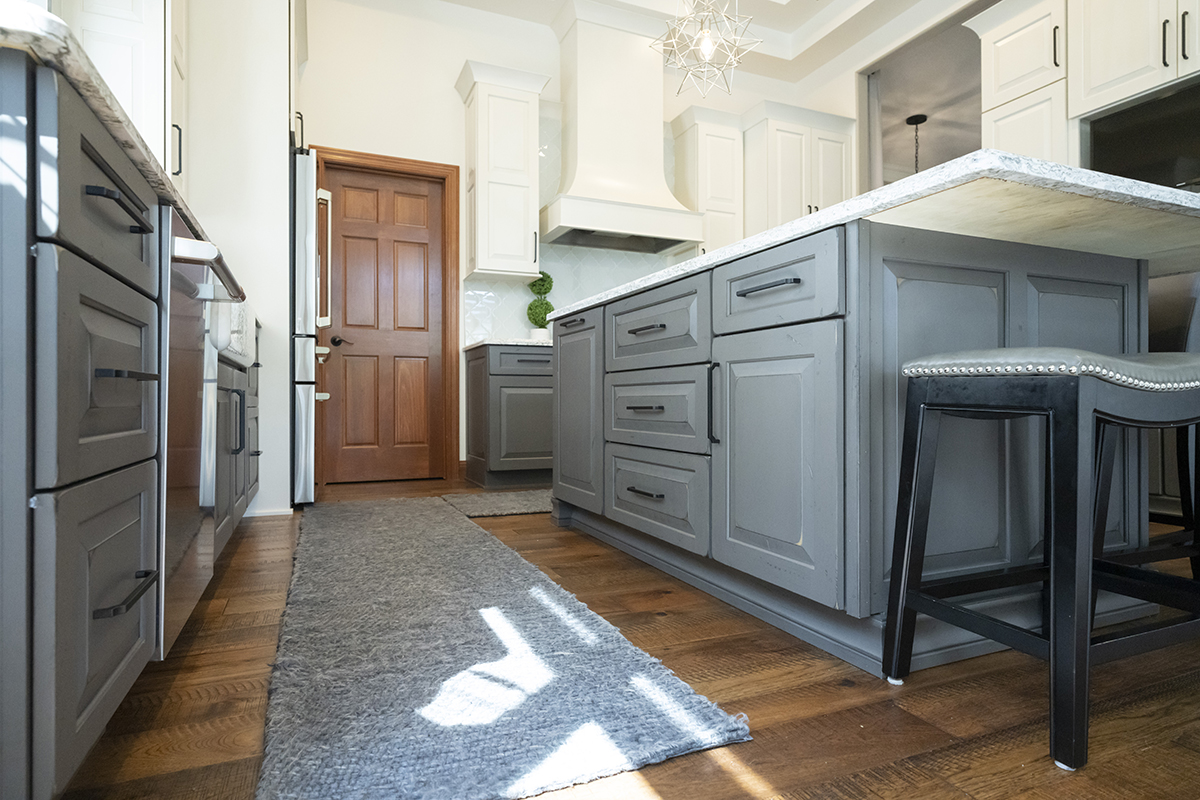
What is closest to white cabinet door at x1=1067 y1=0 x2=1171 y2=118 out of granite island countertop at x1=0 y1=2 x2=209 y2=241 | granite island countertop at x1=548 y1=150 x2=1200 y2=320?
granite island countertop at x1=548 y1=150 x2=1200 y2=320

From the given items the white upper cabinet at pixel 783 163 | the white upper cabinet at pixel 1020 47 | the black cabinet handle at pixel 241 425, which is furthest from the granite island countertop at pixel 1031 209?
the white upper cabinet at pixel 783 163

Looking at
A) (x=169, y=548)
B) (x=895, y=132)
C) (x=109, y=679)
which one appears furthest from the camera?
(x=895, y=132)

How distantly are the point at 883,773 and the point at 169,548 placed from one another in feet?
3.58

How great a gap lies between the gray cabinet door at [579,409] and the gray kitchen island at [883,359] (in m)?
0.61

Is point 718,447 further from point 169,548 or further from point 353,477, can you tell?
point 353,477

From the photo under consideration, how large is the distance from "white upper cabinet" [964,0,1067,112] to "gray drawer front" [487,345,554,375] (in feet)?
9.10

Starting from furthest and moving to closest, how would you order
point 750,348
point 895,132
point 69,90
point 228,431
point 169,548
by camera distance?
1. point 895,132
2. point 228,431
3. point 750,348
4. point 169,548
5. point 69,90

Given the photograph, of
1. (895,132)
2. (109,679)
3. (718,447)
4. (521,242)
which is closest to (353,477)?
(521,242)

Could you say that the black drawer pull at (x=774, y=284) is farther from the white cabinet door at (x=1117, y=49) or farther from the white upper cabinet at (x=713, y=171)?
the white upper cabinet at (x=713, y=171)

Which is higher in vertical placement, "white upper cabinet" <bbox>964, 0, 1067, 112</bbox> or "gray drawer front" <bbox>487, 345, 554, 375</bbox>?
"white upper cabinet" <bbox>964, 0, 1067, 112</bbox>

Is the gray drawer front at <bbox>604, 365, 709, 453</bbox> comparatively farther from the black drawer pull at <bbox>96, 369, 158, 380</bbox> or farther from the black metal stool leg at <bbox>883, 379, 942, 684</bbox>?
the black drawer pull at <bbox>96, 369, 158, 380</bbox>

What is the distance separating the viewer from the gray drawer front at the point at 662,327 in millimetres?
1649

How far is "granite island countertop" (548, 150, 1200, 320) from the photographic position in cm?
100

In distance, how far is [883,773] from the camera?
88 centimetres
